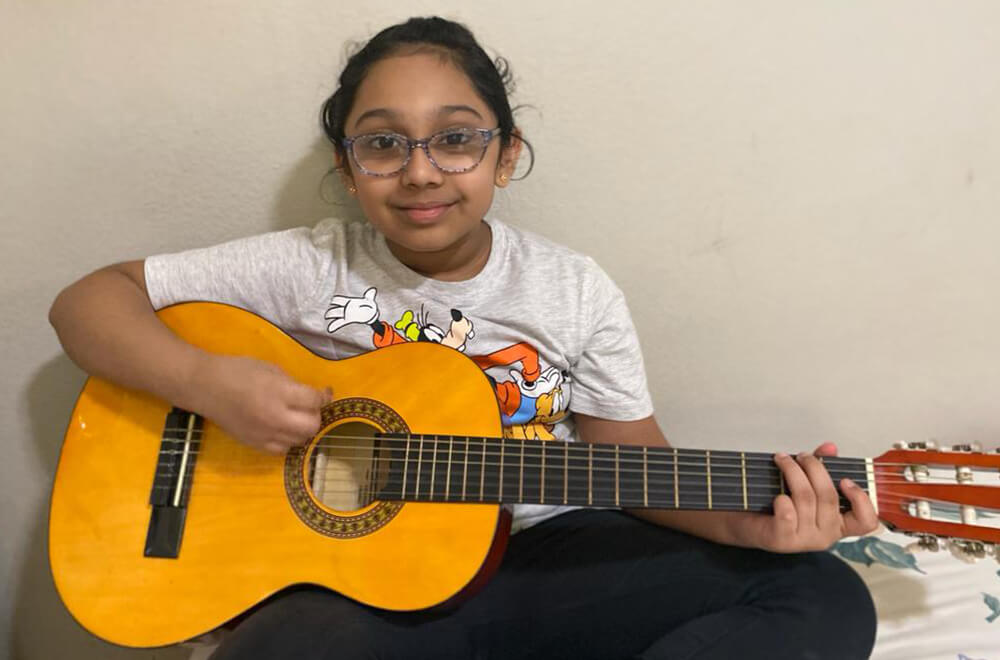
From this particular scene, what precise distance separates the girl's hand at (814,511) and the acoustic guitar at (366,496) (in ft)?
0.07

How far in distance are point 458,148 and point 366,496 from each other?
47 cm

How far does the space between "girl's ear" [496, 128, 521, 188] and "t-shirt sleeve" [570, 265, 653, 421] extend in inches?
8.1

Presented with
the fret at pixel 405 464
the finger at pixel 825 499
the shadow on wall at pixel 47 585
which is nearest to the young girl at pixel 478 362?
the finger at pixel 825 499

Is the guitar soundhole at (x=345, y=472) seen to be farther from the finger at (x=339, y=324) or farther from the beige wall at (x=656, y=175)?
the beige wall at (x=656, y=175)

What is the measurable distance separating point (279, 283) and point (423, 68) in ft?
1.20

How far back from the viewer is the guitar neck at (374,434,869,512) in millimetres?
795

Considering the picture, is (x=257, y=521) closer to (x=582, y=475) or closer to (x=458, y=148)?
(x=582, y=475)

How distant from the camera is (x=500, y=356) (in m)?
0.95

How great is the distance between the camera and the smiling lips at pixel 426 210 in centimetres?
85

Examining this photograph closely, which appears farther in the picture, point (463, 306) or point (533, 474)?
A: point (463, 306)

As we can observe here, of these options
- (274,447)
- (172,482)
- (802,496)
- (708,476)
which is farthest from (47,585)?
(802,496)

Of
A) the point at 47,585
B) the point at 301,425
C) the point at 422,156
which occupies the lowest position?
the point at 47,585

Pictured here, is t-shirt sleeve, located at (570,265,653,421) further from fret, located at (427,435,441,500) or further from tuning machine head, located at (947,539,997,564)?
tuning machine head, located at (947,539,997,564)

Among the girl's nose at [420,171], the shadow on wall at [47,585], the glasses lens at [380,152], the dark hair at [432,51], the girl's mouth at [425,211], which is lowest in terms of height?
the shadow on wall at [47,585]
